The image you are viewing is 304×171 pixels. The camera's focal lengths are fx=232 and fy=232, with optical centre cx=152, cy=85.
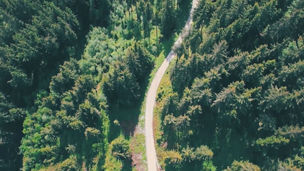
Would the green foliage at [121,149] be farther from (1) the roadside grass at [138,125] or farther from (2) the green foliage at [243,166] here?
(2) the green foliage at [243,166]

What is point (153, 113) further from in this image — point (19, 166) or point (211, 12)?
point (19, 166)

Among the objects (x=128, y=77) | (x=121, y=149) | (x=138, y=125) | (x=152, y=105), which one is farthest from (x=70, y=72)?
(x=121, y=149)

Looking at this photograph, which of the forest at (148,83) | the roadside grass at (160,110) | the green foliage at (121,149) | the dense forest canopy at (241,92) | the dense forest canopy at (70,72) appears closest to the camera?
the dense forest canopy at (241,92)

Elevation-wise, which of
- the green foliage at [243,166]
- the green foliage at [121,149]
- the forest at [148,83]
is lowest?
Result: the green foliage at [243,166]

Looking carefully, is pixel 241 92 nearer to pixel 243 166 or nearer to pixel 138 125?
pixel 243 166

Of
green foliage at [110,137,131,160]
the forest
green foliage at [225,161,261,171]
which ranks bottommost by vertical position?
green foliage at [225,161,261,171]

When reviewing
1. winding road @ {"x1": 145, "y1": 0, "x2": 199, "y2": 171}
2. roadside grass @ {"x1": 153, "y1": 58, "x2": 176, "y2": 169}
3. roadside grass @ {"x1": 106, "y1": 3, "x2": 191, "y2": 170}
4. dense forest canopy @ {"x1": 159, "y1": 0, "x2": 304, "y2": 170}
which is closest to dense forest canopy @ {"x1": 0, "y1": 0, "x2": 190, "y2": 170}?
roadside grass @ {"x1": 106, "y1": 3, "x2": 191, "y2": 170}

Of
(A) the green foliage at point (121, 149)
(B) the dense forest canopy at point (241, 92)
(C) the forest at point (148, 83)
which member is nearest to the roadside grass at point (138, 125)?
(C) the forest at point (148, 83)

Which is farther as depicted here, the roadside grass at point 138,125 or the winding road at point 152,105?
the roadside grass at point 138,125

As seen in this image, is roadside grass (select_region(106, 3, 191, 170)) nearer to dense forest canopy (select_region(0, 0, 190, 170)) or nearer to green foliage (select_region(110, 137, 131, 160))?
dense forest canopy (select_region(0, 0, 190, 170))

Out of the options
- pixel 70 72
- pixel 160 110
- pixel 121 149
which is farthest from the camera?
pixel 70 72
